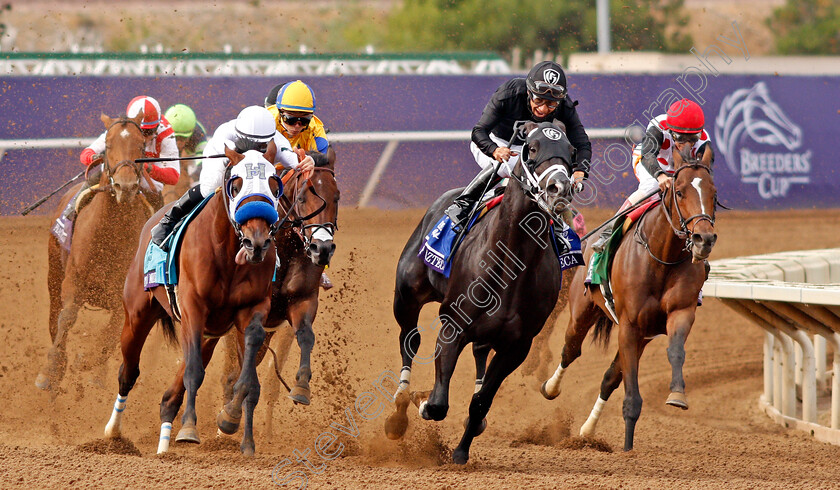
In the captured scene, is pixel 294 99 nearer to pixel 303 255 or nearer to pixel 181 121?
pixel 303 255

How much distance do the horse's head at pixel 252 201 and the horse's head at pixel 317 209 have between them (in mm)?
363

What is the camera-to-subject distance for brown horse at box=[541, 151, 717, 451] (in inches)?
242

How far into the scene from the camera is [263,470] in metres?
5.50

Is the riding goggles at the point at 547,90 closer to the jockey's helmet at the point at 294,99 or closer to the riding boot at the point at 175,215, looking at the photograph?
the jockey's helmet at the point at 294,99

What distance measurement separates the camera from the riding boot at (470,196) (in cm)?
644

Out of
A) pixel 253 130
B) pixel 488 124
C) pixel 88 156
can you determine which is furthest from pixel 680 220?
pixel 88 156

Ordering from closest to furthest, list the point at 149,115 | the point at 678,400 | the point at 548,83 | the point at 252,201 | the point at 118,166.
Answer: the point at 252,201
the point at 548,83
the point at 678,400
the point at 118,166
the point at 149,115

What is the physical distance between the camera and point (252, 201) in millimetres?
5238

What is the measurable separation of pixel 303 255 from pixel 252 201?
4.46 ft

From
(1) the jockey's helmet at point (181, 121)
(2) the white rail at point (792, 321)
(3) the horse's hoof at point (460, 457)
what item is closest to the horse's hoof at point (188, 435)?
(3) the horse's hoof at point (460, 457)

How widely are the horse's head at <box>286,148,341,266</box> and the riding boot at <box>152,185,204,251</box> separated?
59cm

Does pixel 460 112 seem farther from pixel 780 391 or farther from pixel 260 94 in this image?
pixel 780 391

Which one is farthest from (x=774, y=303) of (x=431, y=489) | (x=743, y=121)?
(x=743, y=121)

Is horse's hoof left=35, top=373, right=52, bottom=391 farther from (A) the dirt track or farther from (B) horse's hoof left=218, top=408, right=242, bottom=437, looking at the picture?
(B) horse's hoof left=218, top=408, right=242, bottom=437
